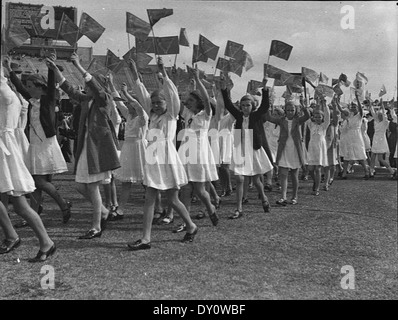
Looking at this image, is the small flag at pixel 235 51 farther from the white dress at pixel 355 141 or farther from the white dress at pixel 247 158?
the white dress at pixel 355 141

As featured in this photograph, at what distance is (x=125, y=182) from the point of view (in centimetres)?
667

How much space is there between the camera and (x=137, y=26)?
671 cm

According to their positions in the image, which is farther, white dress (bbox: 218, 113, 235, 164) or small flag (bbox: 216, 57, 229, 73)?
small flag (bbox: 216, 57, 229, 73)

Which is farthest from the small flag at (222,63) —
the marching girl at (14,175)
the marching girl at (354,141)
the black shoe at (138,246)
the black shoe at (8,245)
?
the marching girl at (354,141)

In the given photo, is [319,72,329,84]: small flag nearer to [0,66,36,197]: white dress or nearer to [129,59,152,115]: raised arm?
[129,59,152,115]: raised arm

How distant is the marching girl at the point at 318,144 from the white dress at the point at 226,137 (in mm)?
2404

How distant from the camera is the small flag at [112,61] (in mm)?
7970

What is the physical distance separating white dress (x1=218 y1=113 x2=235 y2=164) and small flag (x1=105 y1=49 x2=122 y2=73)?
2124 millimetres

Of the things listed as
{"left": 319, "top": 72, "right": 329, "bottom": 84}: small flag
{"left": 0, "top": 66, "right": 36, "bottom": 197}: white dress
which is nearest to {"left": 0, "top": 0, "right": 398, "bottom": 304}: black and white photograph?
{"left": 0, "top": 66, "right": 36, "bottom": 197}: white dress

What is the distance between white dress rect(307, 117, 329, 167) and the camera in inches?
392

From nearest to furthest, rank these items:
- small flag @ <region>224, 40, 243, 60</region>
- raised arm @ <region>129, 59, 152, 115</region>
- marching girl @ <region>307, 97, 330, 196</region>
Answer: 1. raised arm @ <region>129, 59, 152, 115</region>
2. small flag @ <region>224, 40, 243, 60</region>
3. marching girl @ <region>307, 97, 330, 196</region>

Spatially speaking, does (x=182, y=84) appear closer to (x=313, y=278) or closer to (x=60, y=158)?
(x=60, y=158)

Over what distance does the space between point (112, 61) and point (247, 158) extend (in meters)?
3.06

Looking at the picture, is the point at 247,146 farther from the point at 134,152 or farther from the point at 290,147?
the point at 134,152
